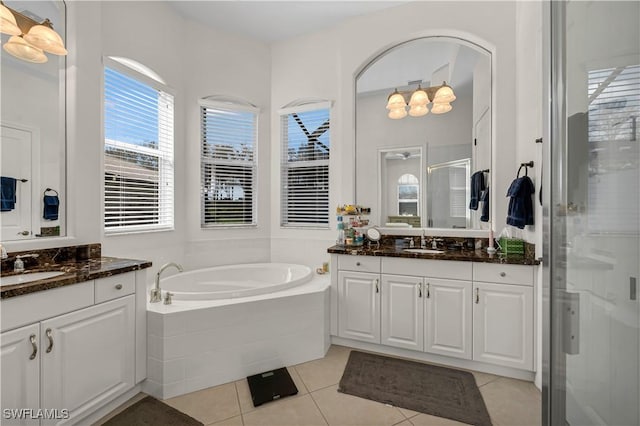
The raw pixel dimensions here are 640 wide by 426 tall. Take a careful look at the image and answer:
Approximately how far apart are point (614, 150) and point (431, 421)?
1725 mm

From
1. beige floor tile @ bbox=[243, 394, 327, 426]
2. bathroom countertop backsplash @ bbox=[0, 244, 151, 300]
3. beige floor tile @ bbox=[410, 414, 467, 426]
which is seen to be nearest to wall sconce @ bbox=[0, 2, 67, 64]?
bathroom countertop backsplash @ bbox=[0, 244, 151, 300]

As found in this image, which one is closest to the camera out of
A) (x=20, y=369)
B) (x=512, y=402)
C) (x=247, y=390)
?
(x=20, y=369)

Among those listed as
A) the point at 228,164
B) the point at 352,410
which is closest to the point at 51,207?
the point at 228,164

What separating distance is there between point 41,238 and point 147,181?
3.20 ft

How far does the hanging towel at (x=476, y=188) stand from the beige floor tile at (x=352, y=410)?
6.03ft

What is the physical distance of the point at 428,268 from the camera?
7.64 feet

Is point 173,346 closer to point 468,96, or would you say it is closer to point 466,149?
point 466,149

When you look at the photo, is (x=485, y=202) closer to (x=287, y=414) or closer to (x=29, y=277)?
A: (x=287, y=414)

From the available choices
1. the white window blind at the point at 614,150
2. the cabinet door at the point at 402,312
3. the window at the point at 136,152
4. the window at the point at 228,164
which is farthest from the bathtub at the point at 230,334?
the white window blind at the point at 614,150

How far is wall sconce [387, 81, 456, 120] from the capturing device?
2723 millimetres

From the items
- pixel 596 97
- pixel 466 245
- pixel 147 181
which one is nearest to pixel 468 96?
pixel 466 245

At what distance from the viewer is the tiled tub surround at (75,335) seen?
1305 millimetres

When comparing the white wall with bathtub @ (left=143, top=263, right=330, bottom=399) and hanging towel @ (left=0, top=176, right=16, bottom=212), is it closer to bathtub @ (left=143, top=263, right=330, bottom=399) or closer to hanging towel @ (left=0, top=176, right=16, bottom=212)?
bathtub @ (left=143, top=263, right=330, bottom=399)

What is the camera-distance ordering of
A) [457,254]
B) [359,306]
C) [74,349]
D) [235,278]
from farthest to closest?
[235,278], [359,306], [457,254], [74,349]
